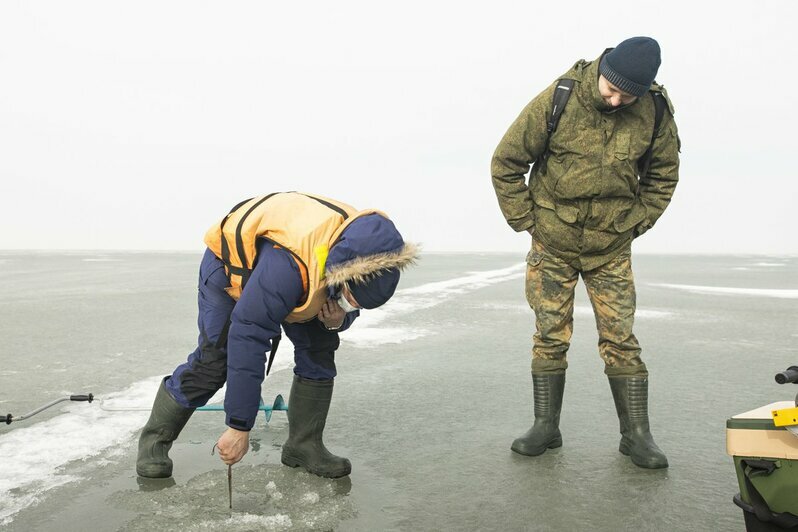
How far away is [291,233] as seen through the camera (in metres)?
2.55

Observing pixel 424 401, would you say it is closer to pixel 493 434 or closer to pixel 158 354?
pixel 493 434

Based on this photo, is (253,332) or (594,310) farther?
(594,310)

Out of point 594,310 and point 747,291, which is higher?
point 594,310

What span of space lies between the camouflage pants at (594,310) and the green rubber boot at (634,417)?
0.06 m

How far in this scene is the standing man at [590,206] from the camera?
3.27 metres

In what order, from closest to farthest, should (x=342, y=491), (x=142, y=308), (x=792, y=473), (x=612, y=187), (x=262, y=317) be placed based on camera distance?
(x=792, y=473), (x=262, y=317), (x=342, y=491), (x=612, y=187), (x=142, y=308)

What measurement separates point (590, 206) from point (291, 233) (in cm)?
163

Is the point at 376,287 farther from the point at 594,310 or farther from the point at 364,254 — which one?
the point at 594,310

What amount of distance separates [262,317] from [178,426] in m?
0.99

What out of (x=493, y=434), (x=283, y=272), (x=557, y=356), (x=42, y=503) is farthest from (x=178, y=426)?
(x=557, y=356)

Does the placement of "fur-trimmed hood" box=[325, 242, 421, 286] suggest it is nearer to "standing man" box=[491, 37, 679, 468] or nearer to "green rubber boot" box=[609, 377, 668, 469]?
"standing man" box=[491, 37, 679, 468]

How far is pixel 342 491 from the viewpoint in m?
2.87

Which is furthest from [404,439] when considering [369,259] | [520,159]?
[520,159]

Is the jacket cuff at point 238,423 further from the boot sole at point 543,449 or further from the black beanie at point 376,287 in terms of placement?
the boot sole at point 543,449
